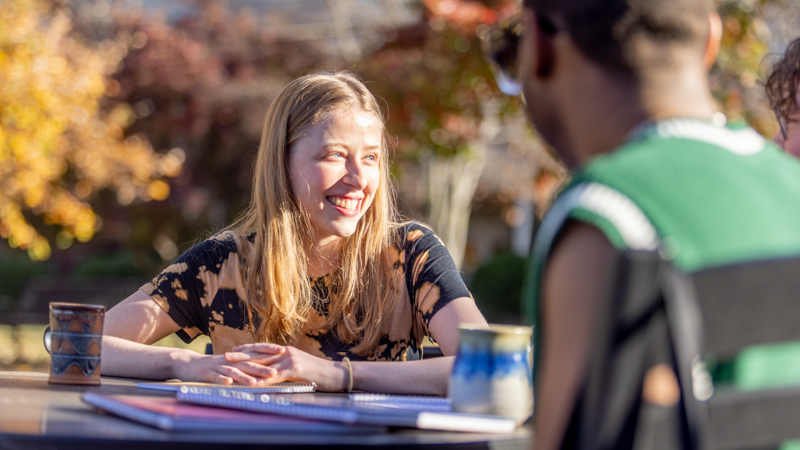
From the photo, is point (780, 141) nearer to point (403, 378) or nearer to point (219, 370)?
point (403, 378)

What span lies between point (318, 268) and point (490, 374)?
1266mm

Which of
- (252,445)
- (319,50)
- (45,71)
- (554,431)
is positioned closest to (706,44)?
(554,431)

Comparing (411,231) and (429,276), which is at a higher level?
(411,231)

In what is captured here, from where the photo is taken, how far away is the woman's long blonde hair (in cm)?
248

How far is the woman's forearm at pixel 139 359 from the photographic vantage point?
2.17 m

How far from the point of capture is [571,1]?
105cm

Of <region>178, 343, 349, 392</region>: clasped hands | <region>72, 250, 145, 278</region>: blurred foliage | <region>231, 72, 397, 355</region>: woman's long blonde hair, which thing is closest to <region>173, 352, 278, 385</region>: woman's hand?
<region>178, 343, 349, 392</region>: clasped hands

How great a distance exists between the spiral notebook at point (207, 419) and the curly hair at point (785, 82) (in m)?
1.73

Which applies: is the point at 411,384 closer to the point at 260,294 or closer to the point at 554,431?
the point at 260,294

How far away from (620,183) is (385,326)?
5.46 feet

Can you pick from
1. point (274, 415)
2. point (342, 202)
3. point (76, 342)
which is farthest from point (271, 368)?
point (342, 202)

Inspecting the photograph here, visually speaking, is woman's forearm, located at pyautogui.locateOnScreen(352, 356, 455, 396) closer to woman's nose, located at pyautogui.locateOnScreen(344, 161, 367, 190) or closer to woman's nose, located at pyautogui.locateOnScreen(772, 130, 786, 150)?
woman's nose, located at pyautogui.locateOnScreen(344, 161, 367, 190)

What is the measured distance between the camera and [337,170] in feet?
8.40

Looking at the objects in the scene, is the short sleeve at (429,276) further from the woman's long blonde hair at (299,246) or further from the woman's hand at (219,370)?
the woman's hand at (219,370)
